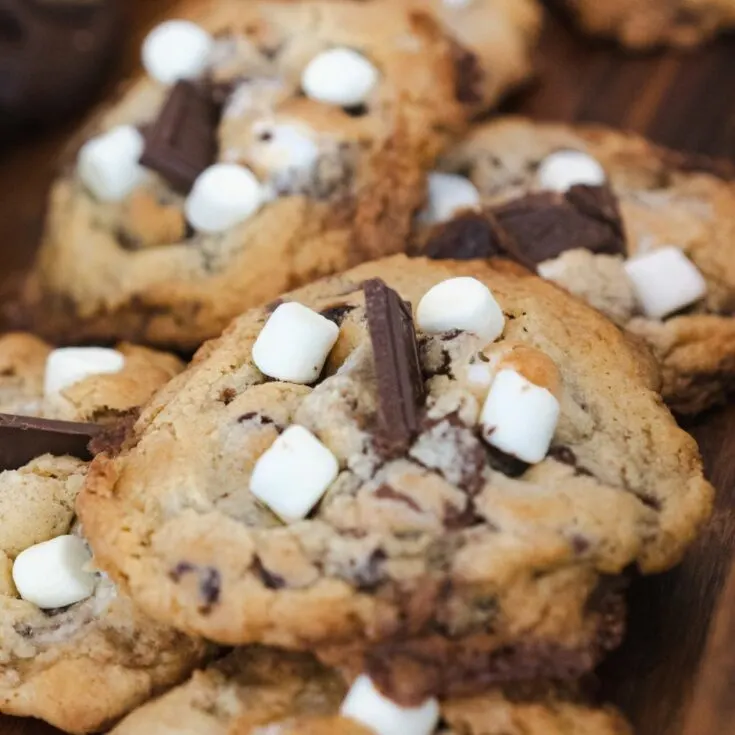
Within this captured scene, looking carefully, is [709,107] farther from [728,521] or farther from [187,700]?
[187,700]

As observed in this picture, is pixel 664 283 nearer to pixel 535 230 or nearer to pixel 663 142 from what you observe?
pixel 535 230

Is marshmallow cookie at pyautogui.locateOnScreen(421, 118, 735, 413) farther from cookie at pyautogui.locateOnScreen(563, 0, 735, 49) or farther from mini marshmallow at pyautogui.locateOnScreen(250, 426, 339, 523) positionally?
mini marshmallow at pyautogui.locateOnScreen(250, 426, 339, 523)

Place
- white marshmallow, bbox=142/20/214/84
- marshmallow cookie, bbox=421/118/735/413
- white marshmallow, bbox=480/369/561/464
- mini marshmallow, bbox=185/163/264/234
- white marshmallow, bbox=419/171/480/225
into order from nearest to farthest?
white marshmallow, bbox=480/369/561/464 < marshmallow cookie, bbox=421/118/735/413 < mini marshmallow, bbox=185/163/264/234 < white marshmallow, bbox=419/171/480/225 < white marshmallow, bbox=142/20/214/84

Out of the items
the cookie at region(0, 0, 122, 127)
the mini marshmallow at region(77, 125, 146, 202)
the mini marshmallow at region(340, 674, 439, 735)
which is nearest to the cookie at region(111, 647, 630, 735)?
the mini marshmallow at region(340, 674, 439, 735)

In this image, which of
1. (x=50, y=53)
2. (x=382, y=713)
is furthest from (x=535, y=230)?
(x=50, y=53)

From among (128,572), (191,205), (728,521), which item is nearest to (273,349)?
(128,572)
